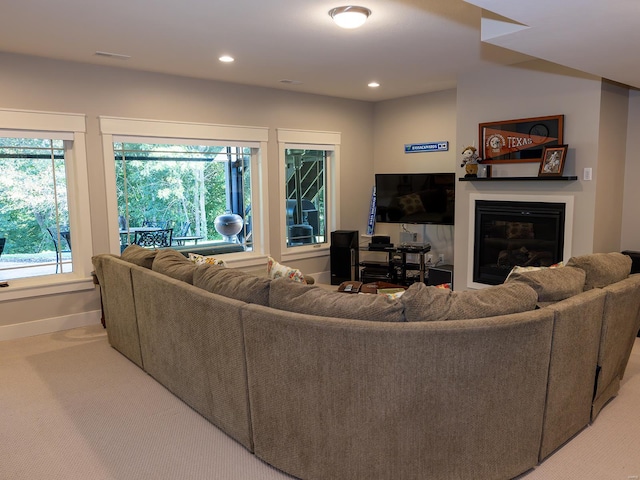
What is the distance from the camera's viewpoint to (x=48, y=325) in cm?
466

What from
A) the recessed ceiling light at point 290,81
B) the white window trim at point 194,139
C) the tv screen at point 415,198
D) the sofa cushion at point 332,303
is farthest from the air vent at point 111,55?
the tv screen at point 415,198

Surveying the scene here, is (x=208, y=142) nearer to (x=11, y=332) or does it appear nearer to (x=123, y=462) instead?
(x=11, y=332)

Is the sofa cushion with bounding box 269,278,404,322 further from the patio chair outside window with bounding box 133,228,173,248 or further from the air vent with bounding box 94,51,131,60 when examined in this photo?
the patio chair outside window with bounding box 133,228,173,248

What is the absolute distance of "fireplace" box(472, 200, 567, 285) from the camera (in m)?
4.76

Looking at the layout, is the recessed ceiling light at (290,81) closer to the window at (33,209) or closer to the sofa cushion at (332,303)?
the window at (33,209)

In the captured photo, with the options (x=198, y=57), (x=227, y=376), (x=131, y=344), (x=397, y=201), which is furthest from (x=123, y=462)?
(x=397, y=201)

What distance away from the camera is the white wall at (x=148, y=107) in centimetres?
445

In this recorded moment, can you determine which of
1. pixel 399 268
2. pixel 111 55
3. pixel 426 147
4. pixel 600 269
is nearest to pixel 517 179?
pixel 426 147

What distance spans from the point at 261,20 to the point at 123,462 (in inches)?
115

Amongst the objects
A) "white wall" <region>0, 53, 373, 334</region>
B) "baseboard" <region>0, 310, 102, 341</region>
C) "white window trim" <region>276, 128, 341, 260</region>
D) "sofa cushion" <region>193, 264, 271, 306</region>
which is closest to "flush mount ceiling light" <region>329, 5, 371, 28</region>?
"sofa cushion" <region>193, 264, 271, 306</region>

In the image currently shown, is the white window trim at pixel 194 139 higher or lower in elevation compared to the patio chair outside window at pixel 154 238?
higher

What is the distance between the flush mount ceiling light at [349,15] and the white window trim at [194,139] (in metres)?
2.54

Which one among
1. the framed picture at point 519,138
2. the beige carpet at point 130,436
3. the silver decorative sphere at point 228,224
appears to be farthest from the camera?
the silver decorative sphere at point 228,224

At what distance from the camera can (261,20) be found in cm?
346
